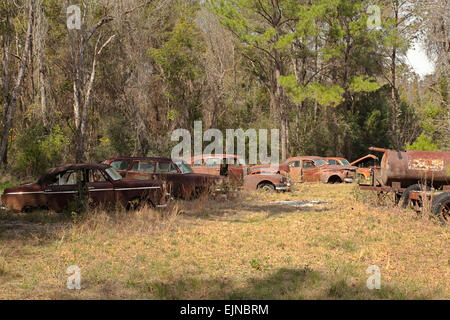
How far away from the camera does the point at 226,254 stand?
800cm

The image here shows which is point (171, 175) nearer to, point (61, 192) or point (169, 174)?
point (169, 174)

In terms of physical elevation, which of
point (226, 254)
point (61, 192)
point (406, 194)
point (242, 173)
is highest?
point (242, 173)

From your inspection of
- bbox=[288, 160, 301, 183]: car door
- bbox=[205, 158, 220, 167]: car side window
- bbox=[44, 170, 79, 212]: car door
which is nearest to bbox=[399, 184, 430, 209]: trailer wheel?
bbox=[205, 158, 220, 167]: car side window

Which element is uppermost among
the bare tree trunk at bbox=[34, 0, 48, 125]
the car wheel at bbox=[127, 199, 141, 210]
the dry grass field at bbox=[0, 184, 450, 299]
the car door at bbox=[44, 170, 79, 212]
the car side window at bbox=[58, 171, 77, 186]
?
the bare tree trunk at bbox=[34, 0, 48, 125]

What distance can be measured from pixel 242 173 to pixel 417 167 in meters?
7.11

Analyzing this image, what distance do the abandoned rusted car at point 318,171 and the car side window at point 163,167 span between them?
852 cm

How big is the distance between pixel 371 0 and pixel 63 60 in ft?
70.2

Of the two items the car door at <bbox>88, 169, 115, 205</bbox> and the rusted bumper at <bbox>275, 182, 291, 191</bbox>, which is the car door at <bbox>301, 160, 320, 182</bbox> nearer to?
the rusted bumper at <bbox>275, 182, 291, 191</bbox>

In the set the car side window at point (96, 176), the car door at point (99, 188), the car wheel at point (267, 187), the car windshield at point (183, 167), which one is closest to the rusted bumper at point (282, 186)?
the car wheel at point (267, 187)

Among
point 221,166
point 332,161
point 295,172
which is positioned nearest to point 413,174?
point 221,166

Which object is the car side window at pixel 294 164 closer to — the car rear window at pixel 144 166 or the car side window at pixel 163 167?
the car side window at pixel 163 167

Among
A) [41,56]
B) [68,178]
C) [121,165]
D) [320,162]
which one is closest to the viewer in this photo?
[68,178]

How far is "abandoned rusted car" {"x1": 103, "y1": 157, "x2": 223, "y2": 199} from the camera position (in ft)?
46.9
